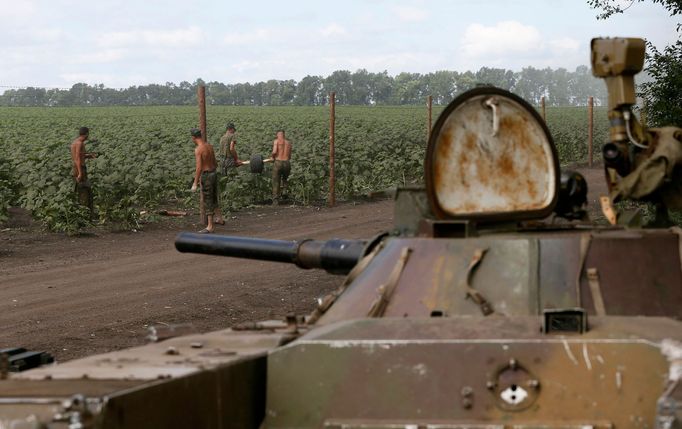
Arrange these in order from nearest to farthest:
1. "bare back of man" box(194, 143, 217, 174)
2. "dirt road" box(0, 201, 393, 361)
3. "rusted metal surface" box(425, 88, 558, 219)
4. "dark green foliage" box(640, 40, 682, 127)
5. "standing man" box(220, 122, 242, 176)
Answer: "rusted metal surface" box(425, 88, 558, 219) → "dirt road" box(0, 201, 393, 361) → "dark green foliage" box(640, 40, 682, 127) → "bare back of man" box(194, 143, 217, 174) → "standing man" box(220, 122, 242, 176)

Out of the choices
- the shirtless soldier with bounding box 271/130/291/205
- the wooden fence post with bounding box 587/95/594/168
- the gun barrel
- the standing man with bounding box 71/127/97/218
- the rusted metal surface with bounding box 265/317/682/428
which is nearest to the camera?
the rusted metal surface with bounding box 265/317/682/428

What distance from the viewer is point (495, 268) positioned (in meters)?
5.92

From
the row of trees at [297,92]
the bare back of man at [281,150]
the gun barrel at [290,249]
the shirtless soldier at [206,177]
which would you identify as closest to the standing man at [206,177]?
the shirtless soldier at [206,177]

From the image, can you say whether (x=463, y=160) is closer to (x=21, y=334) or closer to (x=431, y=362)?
(x=431, y=362)

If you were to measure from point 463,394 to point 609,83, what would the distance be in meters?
3.08

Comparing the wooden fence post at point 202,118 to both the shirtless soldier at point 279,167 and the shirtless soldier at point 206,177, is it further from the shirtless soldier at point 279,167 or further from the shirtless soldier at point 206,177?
the shirtless soldier at point 279,167

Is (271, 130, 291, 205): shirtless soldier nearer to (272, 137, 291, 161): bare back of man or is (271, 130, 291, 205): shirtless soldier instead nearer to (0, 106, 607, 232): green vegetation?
(272, 137, 291, 161): bare back of man

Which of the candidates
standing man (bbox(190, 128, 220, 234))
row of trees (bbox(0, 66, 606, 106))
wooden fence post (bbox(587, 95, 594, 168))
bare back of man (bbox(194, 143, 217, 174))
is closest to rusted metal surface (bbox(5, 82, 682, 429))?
standing man (bbox(190, 128, 220, 234))

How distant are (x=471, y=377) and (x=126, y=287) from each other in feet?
36.2

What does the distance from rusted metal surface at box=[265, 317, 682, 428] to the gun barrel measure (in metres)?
2.28

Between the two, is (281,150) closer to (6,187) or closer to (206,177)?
(206,177)

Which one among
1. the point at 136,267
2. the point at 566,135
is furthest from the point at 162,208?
the point at 566,135

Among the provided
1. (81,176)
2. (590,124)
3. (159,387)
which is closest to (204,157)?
(81,176)

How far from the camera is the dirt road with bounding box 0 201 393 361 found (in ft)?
41.4
